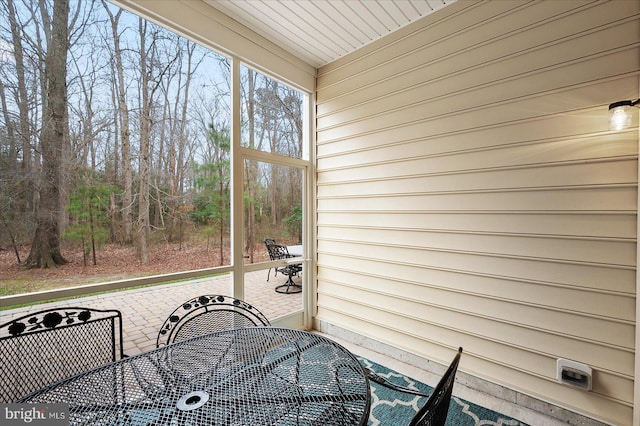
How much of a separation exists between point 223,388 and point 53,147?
190 cm

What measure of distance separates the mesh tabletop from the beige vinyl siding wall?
4.83 ft

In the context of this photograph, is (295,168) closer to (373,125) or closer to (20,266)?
(373,125)

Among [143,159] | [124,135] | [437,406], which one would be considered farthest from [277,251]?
[437,406]

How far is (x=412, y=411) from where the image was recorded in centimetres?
207

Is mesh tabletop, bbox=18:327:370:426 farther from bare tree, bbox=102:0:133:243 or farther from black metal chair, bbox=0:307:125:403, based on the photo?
bare tree, bbox=102:0:133:243

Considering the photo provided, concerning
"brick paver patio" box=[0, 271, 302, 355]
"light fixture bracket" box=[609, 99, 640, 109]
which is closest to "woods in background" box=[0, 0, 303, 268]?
"brick paver patio" box=[0, 271, 302, 355]

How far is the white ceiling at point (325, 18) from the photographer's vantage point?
2.47 m

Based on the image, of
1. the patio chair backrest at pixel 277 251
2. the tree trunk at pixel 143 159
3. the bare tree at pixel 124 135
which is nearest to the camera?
the bare tree at pixel 124 135

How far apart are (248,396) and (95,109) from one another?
2.16 m

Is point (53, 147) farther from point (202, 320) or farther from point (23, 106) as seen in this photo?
point (202, 320)

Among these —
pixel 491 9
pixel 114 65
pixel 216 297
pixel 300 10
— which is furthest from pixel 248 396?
pixel 491 9

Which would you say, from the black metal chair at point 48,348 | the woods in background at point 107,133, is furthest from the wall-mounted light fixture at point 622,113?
the black metal chair at point 48,348

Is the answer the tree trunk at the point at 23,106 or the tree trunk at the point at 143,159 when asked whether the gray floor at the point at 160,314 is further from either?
the tree trunk at the point at 23,106

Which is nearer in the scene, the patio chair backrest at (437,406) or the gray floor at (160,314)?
the patio chair backrest at (437,406)
